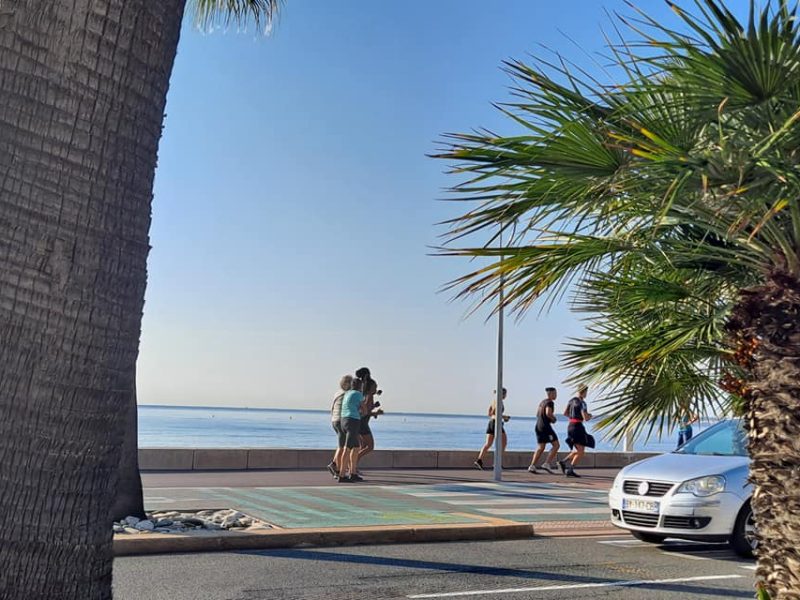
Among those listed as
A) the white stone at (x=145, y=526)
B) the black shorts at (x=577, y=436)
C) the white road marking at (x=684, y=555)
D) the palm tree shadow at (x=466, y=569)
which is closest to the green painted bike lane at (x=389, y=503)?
the palm tree shadow at (x=466, y=569)

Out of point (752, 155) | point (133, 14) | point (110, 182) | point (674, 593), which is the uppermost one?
point (752, 155)

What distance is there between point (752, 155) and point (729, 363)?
2.64m

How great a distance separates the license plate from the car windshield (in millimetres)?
1135

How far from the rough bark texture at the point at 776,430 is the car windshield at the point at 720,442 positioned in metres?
5.96

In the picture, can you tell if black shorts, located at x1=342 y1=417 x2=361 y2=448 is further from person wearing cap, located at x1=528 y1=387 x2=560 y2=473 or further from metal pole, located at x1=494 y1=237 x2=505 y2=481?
person wearing cap, located at x1=528 y1=387 x2=560 y2=473

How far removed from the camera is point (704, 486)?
9.41 m

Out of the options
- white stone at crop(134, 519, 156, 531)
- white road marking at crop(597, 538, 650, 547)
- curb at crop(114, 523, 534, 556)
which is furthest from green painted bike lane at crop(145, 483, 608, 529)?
white stone at crop(134, 519, 156, 531)

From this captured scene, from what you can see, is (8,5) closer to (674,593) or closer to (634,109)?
(634,109)

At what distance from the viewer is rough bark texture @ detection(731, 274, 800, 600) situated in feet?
14.4

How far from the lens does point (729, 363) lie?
6.45 metres

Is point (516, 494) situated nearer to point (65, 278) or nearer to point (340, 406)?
point (340, 406)

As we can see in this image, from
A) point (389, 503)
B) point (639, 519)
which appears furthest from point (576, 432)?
point (639, 519)

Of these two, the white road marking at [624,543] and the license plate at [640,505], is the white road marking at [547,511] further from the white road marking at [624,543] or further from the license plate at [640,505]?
the license plate at [640,505]

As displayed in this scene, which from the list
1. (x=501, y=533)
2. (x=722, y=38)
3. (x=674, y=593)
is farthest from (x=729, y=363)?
(x=501, y=533)
